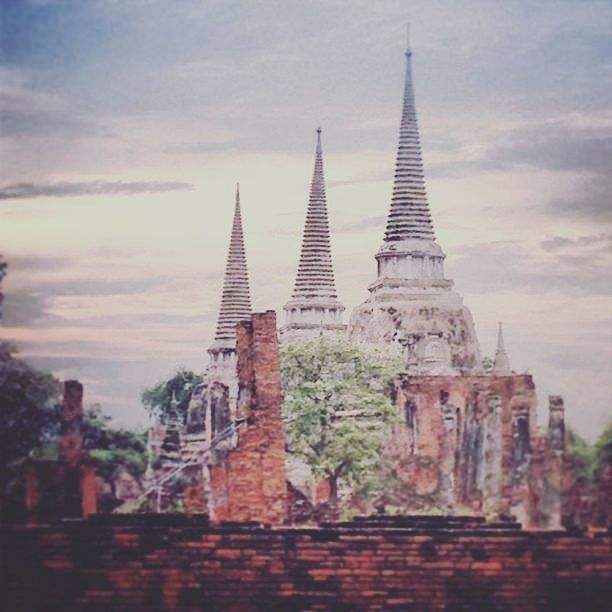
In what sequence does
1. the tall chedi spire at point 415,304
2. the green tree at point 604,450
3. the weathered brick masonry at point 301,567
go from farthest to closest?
the tall chedi spire at point 415,304, the green tree at point 604,450, the weathered brick masonry at point 301,567

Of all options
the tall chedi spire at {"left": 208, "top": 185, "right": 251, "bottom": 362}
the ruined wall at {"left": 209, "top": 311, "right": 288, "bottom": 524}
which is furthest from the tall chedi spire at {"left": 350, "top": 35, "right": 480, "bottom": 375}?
the ruined wall at {"left": 209, "top": 311, "right": 288, "bottom": 524}

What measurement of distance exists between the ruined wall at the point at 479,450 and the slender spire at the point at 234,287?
2.34m

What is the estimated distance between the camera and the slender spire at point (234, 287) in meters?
11.8

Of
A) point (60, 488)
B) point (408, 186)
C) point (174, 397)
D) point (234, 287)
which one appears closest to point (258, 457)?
point (60, 488)

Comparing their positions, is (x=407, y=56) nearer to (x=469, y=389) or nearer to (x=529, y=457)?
(x=529, y=457)

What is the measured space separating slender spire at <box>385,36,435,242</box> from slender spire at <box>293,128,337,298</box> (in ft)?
2.78

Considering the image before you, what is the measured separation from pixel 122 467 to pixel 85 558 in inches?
79.0

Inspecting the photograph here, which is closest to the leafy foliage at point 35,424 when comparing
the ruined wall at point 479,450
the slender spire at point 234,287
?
the slender spire at point 234,287

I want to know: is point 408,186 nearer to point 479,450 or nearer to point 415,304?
point 415,304

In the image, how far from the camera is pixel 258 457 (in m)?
10.0

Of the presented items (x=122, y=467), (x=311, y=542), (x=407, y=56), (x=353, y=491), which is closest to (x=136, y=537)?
(x=311, y=542)

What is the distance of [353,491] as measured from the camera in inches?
595

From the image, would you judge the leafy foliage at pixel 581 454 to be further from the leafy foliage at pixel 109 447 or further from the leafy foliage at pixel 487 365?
the leafy foliage at pixel 487 365

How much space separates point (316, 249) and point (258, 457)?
9979mm
